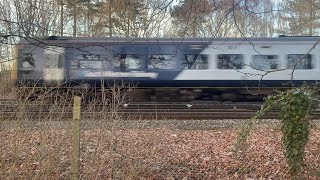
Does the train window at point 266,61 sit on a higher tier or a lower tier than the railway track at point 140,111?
higher

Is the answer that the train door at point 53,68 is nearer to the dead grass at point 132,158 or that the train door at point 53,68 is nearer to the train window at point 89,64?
the train window at point 89,64

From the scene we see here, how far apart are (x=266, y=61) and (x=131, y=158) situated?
1085 centimetres

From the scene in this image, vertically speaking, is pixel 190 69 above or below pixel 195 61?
below

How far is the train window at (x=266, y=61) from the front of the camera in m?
15.8

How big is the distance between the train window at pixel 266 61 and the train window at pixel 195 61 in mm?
1930

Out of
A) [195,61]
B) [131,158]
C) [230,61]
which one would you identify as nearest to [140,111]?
[195,61]

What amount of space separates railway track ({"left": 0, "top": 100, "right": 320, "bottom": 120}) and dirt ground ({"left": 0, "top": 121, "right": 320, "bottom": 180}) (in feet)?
1.06

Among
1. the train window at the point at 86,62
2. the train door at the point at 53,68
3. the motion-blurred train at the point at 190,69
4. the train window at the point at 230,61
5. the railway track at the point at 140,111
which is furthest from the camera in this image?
the train window at the point at 230,61

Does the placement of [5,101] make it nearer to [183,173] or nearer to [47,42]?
[47,42]

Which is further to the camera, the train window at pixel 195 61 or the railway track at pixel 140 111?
the train window at pixel 195 61

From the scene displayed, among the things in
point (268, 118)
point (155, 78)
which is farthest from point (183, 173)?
point (155, 78)

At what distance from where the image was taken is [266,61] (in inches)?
622

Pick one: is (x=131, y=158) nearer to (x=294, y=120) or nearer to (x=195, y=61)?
(x=294, y=120)

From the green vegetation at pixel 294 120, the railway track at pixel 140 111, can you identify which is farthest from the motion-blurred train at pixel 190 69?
the green vegetation at pixel 294 120
